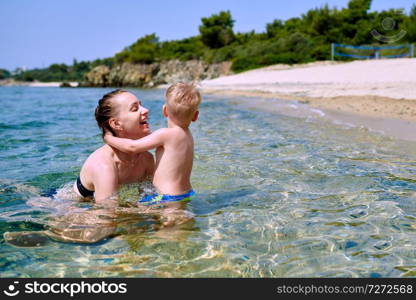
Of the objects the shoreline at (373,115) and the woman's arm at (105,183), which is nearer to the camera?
the woman's arm at (105,183)

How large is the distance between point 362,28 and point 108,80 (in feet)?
129

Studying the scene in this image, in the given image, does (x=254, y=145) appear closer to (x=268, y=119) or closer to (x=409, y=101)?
(x=268, y=119)

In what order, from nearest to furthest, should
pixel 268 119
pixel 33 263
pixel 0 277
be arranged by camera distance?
pixel 0 277 → pixel 33 263 → pixel 268 119

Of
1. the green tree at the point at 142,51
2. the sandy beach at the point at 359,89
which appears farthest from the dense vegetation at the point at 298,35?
the sandy beach at the point at 359,89

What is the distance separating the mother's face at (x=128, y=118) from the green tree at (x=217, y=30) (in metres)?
52.5

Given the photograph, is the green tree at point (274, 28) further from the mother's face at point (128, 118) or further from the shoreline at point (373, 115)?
the mother's face at point (128, 118)

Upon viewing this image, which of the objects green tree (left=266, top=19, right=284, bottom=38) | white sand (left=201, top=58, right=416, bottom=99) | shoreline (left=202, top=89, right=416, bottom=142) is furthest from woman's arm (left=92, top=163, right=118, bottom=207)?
green tree (left=266, top=19, right=284, bottom=38)

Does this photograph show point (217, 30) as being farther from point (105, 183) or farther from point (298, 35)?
point (105, 183)

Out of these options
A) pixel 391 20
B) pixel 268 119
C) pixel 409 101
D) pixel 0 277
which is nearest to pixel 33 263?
pixel 0 277

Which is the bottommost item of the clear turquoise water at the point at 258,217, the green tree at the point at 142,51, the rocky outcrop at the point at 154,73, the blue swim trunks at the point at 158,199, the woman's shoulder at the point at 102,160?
the clear turquoise water at the point at 258,217

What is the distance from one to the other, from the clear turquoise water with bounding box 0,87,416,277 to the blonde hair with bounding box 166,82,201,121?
30.6 inches

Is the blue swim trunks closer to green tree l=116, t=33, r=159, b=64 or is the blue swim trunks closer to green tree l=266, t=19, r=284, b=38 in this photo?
green tree l=266, t=19, r=284, b=38

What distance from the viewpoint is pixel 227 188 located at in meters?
3.86

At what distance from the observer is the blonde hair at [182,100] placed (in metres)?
2.79
